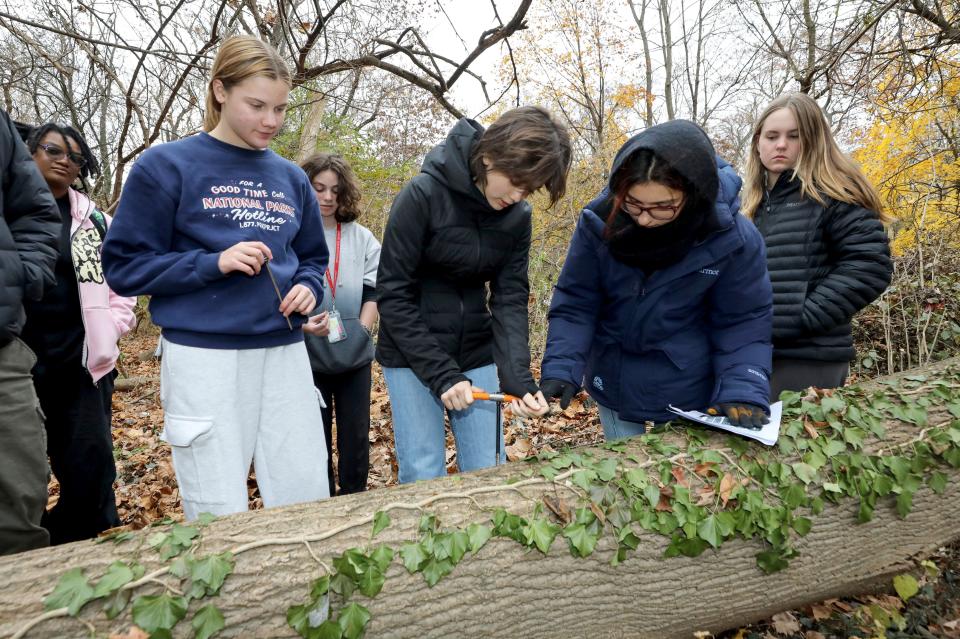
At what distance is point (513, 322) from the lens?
7.27 feet

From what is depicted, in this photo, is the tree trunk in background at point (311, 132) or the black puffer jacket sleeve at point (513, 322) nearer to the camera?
the black puffer jacket sleeve at point (513, 322)

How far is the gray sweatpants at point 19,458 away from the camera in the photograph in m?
1.65

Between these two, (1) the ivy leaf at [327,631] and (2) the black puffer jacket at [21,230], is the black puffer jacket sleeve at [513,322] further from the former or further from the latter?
(2) the black puffer jacket at [21,230]

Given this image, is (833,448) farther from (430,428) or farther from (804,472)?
(430,428)

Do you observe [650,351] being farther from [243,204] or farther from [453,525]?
[243,204]

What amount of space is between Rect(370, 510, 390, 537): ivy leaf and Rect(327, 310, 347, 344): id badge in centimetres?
117

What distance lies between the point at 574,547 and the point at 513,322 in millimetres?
910

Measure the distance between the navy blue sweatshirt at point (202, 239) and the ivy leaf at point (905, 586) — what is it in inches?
99.5

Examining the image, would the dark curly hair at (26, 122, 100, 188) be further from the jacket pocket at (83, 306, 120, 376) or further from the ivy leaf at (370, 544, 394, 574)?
the ivy leaf at (370, 544, 394, 574)

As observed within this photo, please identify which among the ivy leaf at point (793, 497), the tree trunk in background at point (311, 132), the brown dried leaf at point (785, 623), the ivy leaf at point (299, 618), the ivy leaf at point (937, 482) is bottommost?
the brown dried leaf at point (785, 623)

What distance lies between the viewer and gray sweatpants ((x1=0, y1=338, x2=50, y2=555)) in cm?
165

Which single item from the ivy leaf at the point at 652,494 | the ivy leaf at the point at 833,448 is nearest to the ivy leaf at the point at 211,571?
the ivy leaf at the point at 652,494

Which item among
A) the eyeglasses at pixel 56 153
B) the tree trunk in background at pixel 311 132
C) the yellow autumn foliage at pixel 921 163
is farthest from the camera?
the tree trunk in background at pixel 311 132

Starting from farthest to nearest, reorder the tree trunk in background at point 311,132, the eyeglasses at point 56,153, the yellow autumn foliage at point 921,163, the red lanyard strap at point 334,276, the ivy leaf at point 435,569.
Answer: the tree trunk in background at point 311,132 < the yellow autumn foliage at point 921,163 < the red lanyard strap at point 334,276 < the eyeglasses at point 56,153 < the ivy leaf at point 435,569
